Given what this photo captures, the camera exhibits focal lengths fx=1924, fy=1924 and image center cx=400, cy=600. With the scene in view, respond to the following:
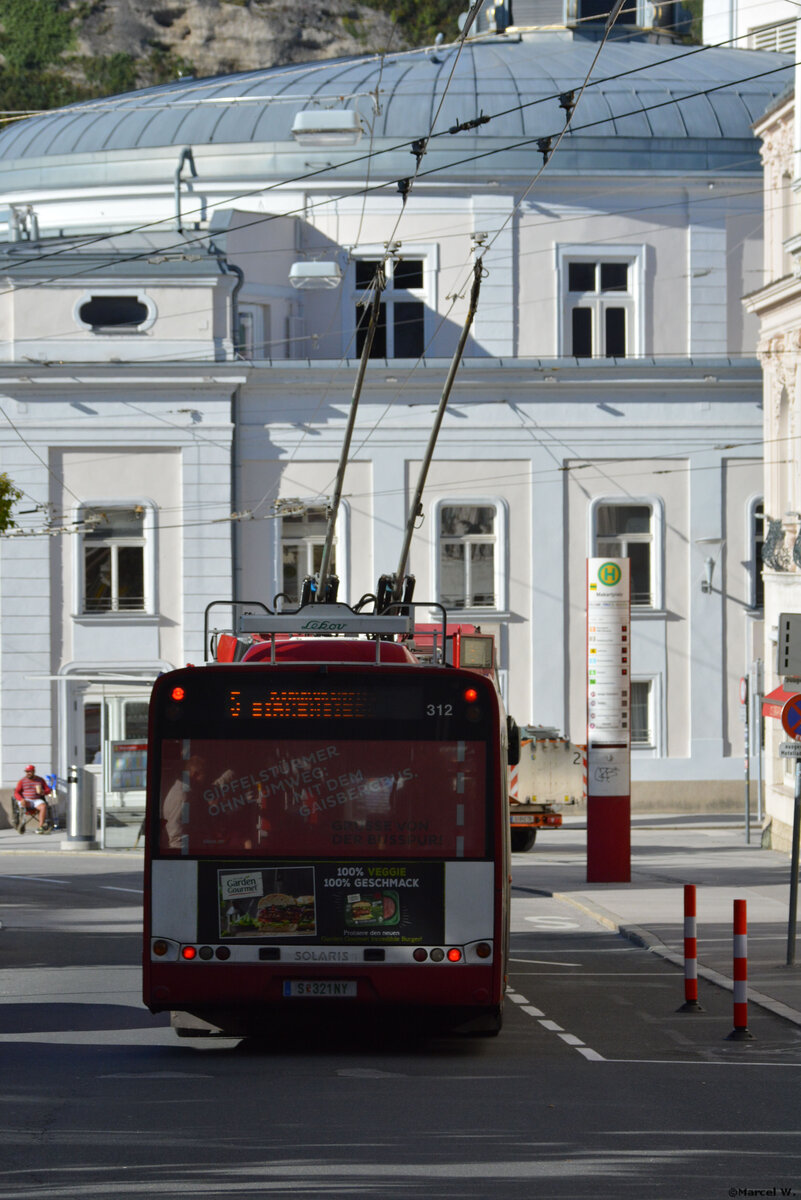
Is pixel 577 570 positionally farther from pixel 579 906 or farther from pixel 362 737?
pixel 362 737

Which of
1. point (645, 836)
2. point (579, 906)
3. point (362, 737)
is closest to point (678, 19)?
point (645, 836)

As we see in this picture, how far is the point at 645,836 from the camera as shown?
34938mm

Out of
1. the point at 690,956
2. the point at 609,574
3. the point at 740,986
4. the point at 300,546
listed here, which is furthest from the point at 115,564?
the point at 740,986

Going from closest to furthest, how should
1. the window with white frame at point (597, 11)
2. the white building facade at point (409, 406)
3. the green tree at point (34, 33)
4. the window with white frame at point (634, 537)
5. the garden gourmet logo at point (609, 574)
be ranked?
the garden gourmet logo at point (609, 574)
the white building facade at point (409, 406)
the window with white frame at point (634, 537)
the window with white frame at point (597, 11)
the green tree at point (34, 33)

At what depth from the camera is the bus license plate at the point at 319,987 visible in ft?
38.4

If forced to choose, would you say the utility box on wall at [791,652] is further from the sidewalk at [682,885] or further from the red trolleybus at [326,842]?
the red trolleybus at [326,842]

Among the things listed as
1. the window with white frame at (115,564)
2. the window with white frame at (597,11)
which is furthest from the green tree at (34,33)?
the window with white frame at (115,564)

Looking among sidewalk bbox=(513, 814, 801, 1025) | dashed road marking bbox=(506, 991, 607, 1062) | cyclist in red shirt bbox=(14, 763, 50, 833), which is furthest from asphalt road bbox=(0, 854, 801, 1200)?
cyclist in red shirt bbox=(14, 763, 50, 833)

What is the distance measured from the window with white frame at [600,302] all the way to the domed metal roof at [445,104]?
1.99 meters

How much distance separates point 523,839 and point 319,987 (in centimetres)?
2141

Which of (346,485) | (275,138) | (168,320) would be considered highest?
(275,138)

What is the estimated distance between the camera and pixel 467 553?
39156 mm

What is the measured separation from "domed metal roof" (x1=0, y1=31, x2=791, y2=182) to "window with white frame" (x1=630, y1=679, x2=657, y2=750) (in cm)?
1085

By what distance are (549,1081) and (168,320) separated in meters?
28.6
